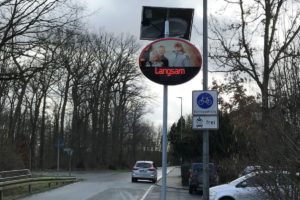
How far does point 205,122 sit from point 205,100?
1.63ft

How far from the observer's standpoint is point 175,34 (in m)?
9.76

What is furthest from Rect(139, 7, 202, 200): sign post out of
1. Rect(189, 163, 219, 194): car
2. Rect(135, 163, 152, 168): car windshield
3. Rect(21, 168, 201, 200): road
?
Rect(135, 163, 152, 168): car windshield

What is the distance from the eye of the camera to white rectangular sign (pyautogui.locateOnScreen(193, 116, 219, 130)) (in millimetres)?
13047

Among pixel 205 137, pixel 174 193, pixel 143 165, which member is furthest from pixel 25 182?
pixel 143 165

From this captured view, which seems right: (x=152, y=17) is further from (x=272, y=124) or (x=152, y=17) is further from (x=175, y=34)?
(x=272, y=124)

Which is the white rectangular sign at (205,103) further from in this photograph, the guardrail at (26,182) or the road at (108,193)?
the road at (108,193)

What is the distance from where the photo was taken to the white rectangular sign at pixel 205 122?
13.0 meters

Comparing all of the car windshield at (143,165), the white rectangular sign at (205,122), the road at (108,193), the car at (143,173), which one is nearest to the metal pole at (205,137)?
the white rectangular sign at (205,122)

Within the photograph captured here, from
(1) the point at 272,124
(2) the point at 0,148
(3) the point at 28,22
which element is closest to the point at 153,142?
(2) the point at 0,148

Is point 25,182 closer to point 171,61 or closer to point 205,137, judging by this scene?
point 205,137

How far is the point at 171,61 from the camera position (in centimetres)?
894

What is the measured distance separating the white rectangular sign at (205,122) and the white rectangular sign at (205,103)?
11 centimetres

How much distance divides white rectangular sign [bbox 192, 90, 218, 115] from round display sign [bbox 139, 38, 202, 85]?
13.9ft

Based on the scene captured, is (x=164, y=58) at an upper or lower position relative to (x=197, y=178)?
upper
